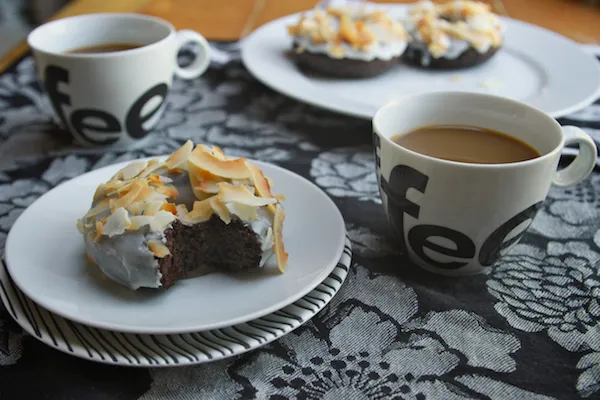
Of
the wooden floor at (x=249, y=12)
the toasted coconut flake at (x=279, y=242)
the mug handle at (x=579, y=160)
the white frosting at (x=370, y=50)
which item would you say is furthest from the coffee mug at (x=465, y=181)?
the wooden floor at (x=249, y=12)

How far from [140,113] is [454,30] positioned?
0.70m

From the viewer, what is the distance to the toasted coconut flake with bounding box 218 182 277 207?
655 mm

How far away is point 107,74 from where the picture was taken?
3.21ft

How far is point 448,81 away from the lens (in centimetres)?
126

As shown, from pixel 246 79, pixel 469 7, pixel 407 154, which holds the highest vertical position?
pixel 407 154

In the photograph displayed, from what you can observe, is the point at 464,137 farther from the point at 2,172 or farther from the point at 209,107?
the point at 2,172

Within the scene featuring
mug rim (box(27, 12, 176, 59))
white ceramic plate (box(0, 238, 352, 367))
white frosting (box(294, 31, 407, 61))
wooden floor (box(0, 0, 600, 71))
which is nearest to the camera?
white ceramic plate (box(0, 238, 352, 367))

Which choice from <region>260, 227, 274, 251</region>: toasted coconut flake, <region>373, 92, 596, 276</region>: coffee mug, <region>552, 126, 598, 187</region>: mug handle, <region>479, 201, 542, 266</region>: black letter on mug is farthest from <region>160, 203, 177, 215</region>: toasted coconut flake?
<region>552, 126, 598, 187</region>: mug handle

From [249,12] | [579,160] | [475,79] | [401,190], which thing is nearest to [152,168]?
[401,190]

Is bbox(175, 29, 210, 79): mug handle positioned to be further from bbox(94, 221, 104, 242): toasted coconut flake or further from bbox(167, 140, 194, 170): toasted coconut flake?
bbox(94, 221, 104, 242): toasted coconut flake

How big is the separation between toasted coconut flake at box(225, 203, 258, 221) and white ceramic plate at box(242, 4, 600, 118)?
0.44 metres

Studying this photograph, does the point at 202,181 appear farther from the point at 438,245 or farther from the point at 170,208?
the point at 438,245

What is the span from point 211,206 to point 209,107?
589 mm

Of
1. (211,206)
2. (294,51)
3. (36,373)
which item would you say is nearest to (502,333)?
(211,206)
